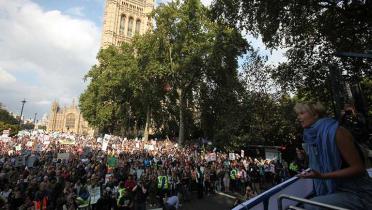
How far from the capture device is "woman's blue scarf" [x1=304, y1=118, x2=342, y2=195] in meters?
2.48

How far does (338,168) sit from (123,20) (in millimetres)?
101399

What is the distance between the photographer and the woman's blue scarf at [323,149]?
8.15 feet

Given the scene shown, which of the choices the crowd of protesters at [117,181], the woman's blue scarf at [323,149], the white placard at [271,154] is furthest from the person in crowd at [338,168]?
the white placard at [271,154]

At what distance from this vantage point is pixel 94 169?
55.2ft

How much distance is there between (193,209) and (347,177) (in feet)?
44.8

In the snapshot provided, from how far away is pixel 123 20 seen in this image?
324 feet

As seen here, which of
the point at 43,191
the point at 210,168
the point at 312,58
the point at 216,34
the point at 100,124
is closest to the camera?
the point at 43,191

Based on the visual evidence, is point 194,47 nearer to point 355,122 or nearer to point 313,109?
point 355,122

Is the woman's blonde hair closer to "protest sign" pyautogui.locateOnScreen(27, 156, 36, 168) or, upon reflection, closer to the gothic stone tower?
"protest sign" pyautogui.locateOnScreen(27, 156, 36, 168)

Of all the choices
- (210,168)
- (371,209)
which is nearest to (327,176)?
(371,209)

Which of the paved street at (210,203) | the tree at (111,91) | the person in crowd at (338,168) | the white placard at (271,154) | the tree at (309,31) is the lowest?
the paved street at (210,203)

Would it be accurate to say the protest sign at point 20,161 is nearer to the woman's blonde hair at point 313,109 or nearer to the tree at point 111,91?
the woman's blonde hair at point 313,109

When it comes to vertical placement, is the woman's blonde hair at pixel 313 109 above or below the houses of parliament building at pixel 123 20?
below

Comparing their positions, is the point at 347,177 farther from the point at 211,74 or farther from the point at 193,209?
the point at 211,74
